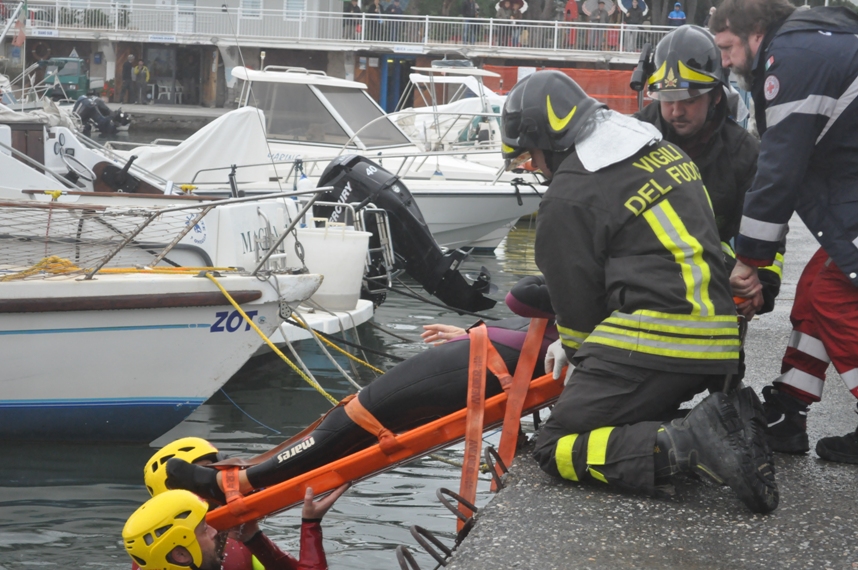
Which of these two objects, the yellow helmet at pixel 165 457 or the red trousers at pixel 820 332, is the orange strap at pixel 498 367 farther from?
the yellow helmet at pixel 165 457

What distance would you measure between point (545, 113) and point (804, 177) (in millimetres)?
1062

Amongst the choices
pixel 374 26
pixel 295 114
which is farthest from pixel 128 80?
pixel 295 114

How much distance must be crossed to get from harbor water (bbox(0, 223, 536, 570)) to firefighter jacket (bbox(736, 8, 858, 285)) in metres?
1.40

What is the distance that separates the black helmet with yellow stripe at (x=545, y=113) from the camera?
338 centimetres

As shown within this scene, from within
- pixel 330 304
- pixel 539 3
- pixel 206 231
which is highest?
pixel 539 3

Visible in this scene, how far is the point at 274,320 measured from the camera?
692cm

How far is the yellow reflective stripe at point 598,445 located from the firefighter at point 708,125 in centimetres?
92

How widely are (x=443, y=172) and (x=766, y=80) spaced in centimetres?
1310

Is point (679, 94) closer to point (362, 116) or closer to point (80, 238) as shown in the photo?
point (80, 238)

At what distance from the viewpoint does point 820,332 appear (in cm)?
379

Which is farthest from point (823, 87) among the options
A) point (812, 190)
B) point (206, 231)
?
point (206, 231)

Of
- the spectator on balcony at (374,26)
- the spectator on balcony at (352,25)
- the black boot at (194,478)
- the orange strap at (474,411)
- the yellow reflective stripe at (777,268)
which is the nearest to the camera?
the orange strap at (474,411)

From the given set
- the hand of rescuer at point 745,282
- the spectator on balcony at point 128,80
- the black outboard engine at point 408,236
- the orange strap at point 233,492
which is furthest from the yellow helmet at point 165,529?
the spectator on balcony at point 128,80

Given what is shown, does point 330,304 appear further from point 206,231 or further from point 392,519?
point 392,519
